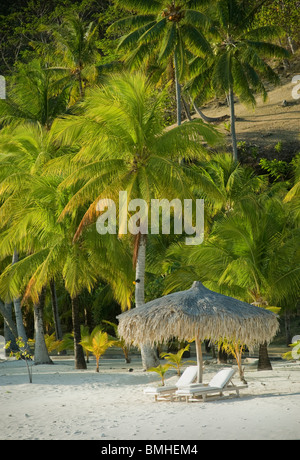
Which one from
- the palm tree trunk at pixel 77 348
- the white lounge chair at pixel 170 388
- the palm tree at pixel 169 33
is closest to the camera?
the white lounge chair at pixel 170 388

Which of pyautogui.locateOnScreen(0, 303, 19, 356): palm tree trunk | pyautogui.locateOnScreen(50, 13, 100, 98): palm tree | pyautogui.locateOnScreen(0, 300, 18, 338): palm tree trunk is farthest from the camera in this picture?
pyautogui.locateOnScreen(50, 13, 100, 98): palm tree

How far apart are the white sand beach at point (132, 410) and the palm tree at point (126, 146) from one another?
3.87 m

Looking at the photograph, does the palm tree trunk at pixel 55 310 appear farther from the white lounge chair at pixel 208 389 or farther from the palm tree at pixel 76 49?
the white lounge chair at pixel 208 389

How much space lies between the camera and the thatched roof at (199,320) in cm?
1200

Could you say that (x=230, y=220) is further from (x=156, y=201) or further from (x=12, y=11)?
(x=12, y=11)

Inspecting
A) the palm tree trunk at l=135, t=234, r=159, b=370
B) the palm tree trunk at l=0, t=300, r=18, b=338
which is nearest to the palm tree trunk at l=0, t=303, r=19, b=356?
the palm tree trunk at l=0, t=300, r=18, b=338

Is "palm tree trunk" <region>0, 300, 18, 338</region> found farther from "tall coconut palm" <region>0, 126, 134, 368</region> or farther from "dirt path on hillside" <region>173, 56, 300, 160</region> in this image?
"dirt path on hillside" <region>173, 56, 300, 160</region>

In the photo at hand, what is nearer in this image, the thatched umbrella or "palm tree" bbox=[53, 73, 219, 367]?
the thatched umbrella

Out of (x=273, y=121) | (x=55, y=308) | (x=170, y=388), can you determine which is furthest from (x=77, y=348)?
(x=273, y=121)

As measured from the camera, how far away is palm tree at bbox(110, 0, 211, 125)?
22438mm

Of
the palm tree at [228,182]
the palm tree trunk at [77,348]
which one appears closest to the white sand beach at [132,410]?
the palm tree trunk at [77,348]

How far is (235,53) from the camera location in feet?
86.1

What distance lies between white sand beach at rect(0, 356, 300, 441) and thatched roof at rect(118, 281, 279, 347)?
4.05ft

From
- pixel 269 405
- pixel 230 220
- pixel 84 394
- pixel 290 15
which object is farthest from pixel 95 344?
pixel 290 15
